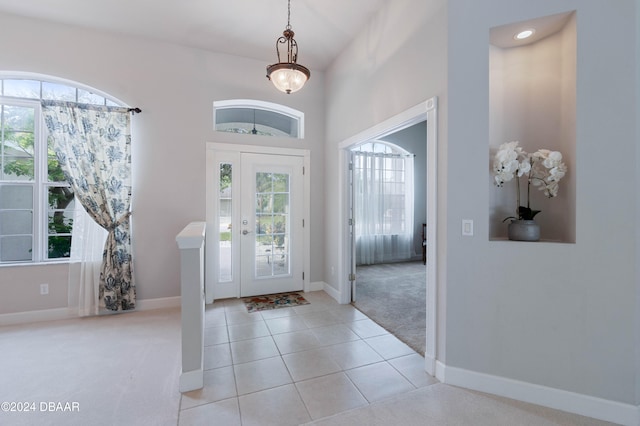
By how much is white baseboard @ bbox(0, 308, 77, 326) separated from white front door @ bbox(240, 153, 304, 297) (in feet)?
6.76

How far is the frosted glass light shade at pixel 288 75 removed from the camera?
251 centimetres

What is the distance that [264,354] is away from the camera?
253cm

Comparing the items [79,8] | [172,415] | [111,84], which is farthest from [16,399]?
[79,8]

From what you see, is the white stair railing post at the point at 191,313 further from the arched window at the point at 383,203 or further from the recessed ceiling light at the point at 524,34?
the arched window at the point at 383,203

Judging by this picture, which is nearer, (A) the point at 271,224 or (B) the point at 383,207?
(A) the point at 271,224

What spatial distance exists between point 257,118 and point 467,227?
337 cm

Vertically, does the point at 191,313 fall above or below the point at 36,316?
above

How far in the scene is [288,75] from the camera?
8.37 ft

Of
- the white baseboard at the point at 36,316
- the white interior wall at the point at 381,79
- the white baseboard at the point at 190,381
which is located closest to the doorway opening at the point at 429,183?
the white interior wall at the point at 381,79

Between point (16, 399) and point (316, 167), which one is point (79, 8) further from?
point (16, 399)

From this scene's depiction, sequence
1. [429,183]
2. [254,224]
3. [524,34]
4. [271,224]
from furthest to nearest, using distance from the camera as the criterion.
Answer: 1. [271,224]
2. [254,224]
3. [429,183]
4. [524,34]

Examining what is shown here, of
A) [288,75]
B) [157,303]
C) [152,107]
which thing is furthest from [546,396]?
[152,107]

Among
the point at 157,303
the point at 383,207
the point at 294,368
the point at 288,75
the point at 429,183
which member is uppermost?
the point at 288,75

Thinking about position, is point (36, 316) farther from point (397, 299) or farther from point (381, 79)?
point (381, 79)
